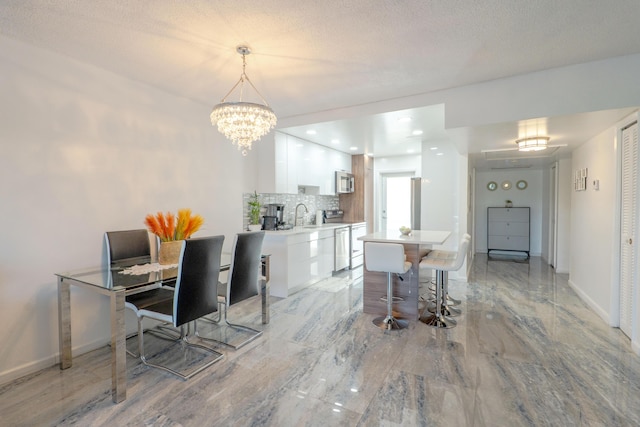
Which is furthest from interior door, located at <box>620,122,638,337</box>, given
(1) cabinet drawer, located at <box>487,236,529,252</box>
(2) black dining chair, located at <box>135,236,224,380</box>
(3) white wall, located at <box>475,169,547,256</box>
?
(3) white wall, located at <box>475,169,547,256</box>

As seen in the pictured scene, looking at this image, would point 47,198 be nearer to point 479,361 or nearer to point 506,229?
point 479,361

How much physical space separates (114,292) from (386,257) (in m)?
2.18

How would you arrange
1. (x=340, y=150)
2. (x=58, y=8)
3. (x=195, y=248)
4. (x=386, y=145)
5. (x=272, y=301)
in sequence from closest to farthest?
1. (x=58, y=8)
2. (x=195, y=248)
3. (x=272, y=301)
4. (x=386, y=145)
5. (x=340, y=150)

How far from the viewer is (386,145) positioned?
537 centimetres

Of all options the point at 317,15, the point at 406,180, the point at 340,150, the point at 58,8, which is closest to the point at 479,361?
the point at 317,15

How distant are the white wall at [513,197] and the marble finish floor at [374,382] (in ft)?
14.7

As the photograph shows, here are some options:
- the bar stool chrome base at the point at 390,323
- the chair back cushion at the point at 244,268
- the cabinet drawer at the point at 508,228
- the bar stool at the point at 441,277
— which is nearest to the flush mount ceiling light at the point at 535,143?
the bar stool at the point at 441,277

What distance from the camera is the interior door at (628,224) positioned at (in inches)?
107

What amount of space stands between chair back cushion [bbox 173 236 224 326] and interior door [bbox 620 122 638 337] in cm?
358

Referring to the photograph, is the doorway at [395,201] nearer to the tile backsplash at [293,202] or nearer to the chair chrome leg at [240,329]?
the tile backsplash at [293,202]

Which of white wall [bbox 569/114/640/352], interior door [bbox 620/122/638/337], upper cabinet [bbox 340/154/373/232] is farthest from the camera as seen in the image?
upper cabinet [bbox 340/154/373/232]

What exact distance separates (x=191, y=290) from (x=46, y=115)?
1797 mm

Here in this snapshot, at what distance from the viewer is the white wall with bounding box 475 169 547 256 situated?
7125 mm

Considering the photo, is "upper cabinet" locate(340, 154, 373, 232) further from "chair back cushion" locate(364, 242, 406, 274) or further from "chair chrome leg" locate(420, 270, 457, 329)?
"chair back cushion" locate(364, 242, 406, 274)
